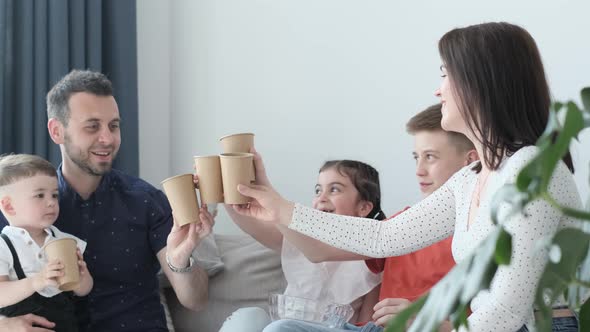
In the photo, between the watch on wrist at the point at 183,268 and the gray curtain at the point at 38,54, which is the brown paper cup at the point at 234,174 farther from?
the gray curtain at the point at 38,54

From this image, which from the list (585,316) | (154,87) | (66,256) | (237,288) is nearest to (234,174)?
(66,256)

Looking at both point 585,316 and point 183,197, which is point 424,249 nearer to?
point 183,197

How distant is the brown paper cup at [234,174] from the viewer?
1.85m

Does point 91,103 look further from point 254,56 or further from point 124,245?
point 254,56

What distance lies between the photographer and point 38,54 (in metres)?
2.97

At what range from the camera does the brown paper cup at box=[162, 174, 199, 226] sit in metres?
1.92

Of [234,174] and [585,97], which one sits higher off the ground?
[585,97]

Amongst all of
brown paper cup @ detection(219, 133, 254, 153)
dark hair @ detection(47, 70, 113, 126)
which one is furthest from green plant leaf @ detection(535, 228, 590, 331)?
dark hair @ detection(47, 70, 113, 126)

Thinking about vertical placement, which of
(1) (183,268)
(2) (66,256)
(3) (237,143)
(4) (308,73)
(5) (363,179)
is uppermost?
(4) (308,73)

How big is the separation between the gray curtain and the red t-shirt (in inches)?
53.6

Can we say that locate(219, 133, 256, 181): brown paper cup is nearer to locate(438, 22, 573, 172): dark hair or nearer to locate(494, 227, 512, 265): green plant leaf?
locate(438, 22, 573, 172): dark hair

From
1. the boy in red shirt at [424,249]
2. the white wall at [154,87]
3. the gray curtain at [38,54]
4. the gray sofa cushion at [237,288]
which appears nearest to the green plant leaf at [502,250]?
the boy in red shirt at [424,249]

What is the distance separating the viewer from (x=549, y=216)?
1538 mm

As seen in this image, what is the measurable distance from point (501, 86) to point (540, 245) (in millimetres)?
1120
